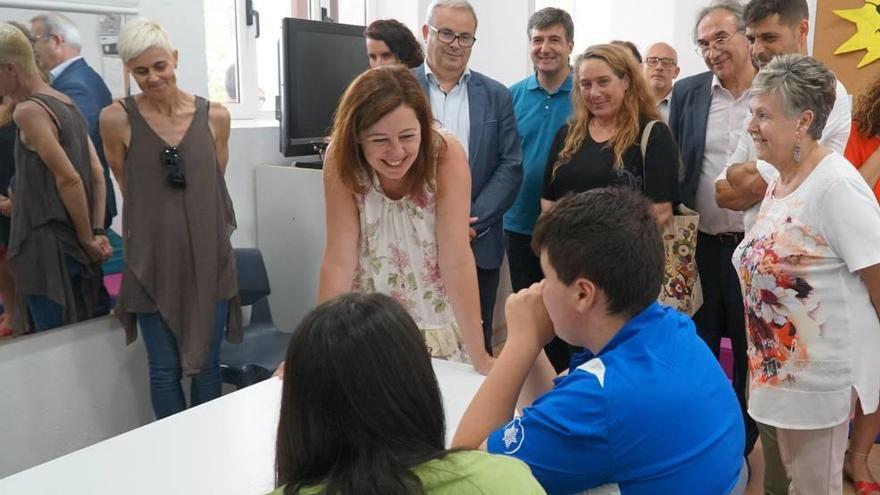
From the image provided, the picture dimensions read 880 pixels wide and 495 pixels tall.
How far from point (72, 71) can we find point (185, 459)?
1.61 metres

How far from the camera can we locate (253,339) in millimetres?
3111

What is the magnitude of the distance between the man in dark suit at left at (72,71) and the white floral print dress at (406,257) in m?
1.21

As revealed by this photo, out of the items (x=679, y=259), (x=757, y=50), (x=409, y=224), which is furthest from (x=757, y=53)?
(x=409, y=224)

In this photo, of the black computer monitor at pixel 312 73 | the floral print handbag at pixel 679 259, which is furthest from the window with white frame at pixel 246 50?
the floral print handbag at pixel 679 259

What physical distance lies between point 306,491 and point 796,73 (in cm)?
156

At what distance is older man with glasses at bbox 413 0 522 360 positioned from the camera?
8.99ft

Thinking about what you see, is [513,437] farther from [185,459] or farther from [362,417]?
[185,459]

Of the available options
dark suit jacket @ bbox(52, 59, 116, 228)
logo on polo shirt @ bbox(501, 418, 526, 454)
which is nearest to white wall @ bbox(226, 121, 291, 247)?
dark suit jacket @ bbox(52, 59, 116, 228)

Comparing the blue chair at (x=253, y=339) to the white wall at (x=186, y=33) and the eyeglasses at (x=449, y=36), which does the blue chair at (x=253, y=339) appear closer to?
the white wall at (x=186, y=33)

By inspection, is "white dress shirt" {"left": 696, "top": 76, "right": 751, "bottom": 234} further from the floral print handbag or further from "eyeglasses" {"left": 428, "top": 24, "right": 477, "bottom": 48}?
"eyeglasses" {"left": 428, "top": 24, "right": 477, "bottom": 48}

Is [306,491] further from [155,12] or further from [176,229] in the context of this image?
[155,12]

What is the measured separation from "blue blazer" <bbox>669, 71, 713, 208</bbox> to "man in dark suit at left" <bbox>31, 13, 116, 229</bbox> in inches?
80.1

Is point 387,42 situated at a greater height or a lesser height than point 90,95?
greater

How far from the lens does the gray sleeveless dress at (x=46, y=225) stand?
2.35m
